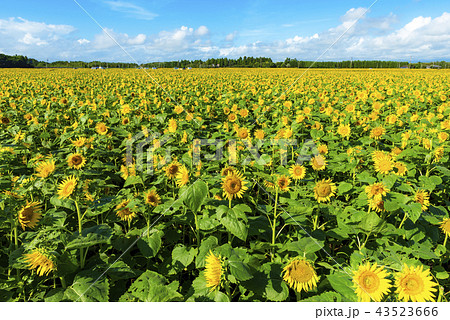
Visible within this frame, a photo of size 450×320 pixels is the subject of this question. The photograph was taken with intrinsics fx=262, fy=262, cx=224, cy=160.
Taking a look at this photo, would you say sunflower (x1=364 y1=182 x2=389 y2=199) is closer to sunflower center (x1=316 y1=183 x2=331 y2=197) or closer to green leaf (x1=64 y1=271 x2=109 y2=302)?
sunflower center (x1=316 y1=183 x2=331 y2=197)

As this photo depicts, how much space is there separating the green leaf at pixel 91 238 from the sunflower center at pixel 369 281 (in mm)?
1915

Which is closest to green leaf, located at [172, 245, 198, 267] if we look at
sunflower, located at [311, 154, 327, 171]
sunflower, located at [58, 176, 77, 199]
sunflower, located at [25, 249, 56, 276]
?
sunflower, located at [25, 249, 56, 276]

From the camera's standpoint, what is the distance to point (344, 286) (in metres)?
1.87

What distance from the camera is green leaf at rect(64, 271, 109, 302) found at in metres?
1.91

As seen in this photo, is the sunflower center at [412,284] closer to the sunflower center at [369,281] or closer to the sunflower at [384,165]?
the sunflower center at [369,281]

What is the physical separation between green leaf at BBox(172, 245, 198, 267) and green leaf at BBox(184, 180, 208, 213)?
60cm

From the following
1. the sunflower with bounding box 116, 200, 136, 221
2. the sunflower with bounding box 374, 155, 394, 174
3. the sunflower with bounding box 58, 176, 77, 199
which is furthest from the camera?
the sunflower with bounding box 374, 155, 394, 174

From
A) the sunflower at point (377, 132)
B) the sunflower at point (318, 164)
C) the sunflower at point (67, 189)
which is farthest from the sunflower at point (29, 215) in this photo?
the sunflower at point (377, 132)

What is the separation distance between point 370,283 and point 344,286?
0.18 meters

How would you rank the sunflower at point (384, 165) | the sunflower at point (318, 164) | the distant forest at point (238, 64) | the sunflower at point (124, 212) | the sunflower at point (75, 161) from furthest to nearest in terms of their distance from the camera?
the distant forest at point (238, 64), the sunflower at point (318, 164), the sunflower at point (384, 165), the sunflower at point (75, 161), the sunflower at point (124, 212)

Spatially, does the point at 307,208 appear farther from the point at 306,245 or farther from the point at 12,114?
the point at 12,114

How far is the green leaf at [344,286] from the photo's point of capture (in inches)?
71.0

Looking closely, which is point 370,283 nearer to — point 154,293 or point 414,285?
point 414,285

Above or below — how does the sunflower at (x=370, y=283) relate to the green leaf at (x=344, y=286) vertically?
above
